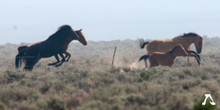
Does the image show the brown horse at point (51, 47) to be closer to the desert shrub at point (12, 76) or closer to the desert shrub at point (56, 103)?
the desert shrub at point (12, 76)

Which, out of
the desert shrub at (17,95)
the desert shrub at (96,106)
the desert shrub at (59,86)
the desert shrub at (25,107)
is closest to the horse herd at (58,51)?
the desert shrub at (59,86)

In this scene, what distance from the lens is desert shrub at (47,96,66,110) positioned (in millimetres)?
7410

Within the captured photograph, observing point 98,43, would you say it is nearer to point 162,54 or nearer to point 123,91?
point 162,54

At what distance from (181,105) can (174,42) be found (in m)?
10.9

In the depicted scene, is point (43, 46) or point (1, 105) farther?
→ point (43, 46)

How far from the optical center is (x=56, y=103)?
744 centimetres

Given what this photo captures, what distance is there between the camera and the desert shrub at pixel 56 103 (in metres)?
7.41

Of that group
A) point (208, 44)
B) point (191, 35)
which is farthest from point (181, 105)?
point (208, 44)

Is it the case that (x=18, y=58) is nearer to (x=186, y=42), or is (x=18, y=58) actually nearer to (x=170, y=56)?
(x=170, y=56)

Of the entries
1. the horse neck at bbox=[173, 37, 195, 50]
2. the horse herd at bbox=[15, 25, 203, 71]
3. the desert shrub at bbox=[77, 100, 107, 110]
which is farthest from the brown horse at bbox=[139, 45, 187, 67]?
the desert shrub at bbox=[77, 100, 107, 110]

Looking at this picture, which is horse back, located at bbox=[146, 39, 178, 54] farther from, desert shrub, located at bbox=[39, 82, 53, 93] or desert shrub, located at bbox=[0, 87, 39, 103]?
desert shrub, located at bbox=[0, 87, 39, 103]

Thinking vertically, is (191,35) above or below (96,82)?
above

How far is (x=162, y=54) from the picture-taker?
48.9 ft

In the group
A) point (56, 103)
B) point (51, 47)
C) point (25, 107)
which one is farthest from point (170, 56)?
point (25, 107)
